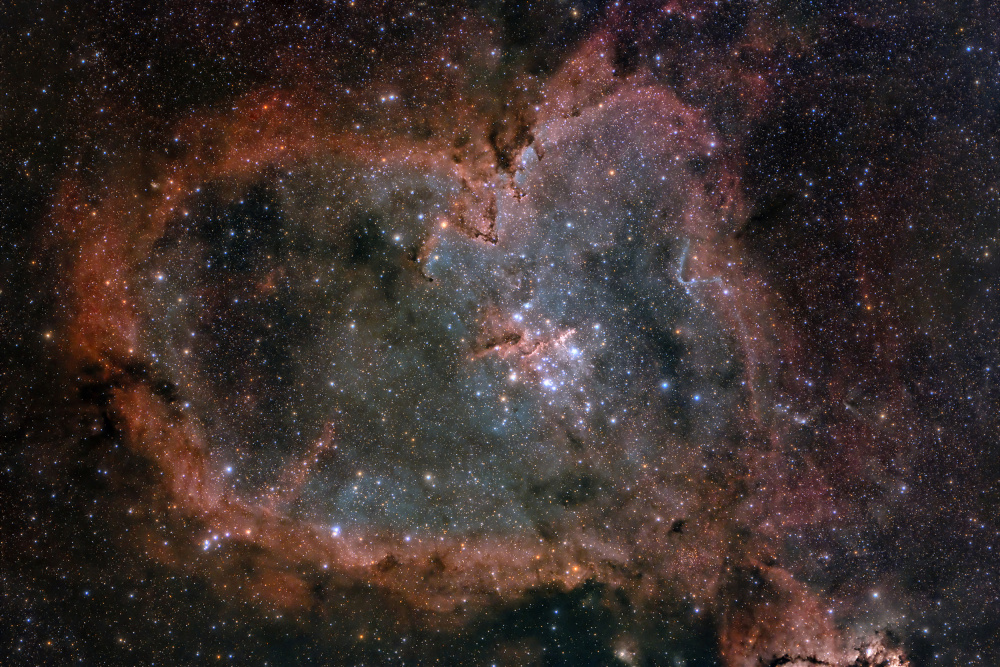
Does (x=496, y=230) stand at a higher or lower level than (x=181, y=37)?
lower

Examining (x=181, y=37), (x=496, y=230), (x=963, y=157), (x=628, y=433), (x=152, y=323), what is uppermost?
(x=181, y=37)

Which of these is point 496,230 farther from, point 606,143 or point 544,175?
point 606,143

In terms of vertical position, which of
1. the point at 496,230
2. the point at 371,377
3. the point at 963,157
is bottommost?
the point at 371,377

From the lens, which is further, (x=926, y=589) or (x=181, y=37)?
(x=926, y=589)

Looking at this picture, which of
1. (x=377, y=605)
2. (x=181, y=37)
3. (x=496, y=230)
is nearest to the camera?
(x=181, y=37)

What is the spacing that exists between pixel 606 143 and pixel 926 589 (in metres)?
7.11

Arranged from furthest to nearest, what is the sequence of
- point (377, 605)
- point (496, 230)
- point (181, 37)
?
point (377, 605), point (496, 230), point (181, 37)

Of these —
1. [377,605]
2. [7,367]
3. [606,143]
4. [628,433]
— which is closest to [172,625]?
[377,605]

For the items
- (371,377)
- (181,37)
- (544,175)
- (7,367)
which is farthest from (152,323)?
(544,175)

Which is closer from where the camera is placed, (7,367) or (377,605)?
(7,367)

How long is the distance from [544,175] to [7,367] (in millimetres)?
6813

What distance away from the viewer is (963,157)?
599 cm

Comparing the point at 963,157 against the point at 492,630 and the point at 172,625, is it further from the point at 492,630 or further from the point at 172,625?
the point at 172,625

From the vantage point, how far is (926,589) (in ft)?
20.6
